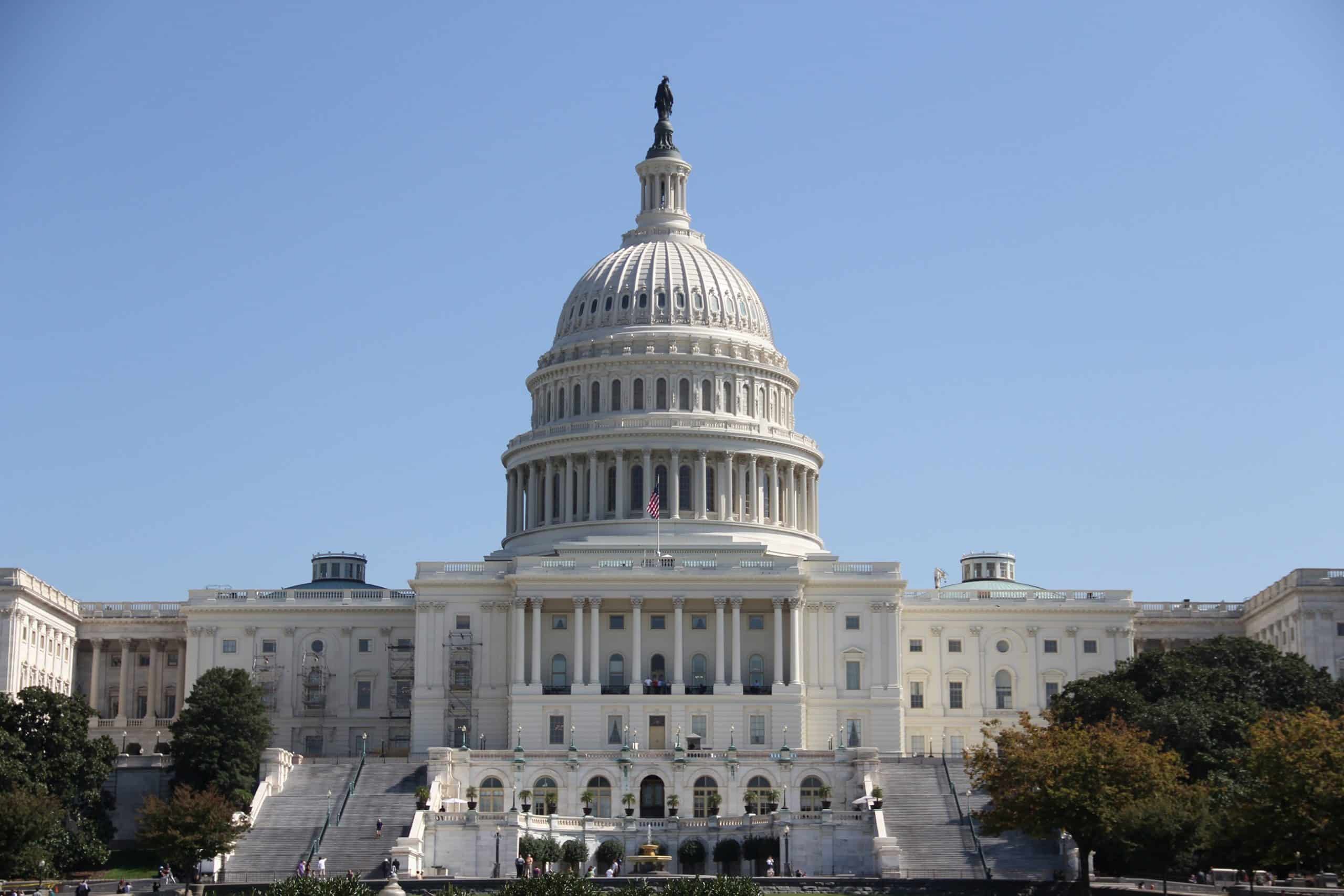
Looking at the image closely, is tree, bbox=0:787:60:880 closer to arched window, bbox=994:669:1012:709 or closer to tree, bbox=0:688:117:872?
tree, bbox=0:688:117:872

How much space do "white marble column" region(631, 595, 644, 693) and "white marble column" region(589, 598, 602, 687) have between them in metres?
1.95

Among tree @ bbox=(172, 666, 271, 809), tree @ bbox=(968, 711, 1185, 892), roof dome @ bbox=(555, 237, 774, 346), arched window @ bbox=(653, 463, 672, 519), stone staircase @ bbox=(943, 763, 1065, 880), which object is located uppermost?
roof dome @ bbox=(555, 237, 774, 346)

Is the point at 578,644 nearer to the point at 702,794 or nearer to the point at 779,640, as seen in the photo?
the point at 779,640

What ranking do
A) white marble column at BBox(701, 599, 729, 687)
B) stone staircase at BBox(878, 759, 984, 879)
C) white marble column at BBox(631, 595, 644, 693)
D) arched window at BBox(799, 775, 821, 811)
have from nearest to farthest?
stone staircase at BBox(878, 759, 984, 879) < arched window at BBox(799, 775, 821, 811) < white marble column at BBox(631, 595, 644, 693) < white marble column at BBox(701, 599, 729, 687)

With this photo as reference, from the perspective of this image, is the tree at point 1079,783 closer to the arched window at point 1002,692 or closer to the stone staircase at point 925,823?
the stone staircase at point 925,823

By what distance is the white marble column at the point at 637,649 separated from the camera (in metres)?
149

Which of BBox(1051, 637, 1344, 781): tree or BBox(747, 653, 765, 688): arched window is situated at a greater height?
BBox(747, 653, 765, 688): arched window

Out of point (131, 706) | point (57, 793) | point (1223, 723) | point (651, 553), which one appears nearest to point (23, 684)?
point (131, 706)

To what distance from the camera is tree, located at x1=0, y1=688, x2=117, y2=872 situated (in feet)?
393

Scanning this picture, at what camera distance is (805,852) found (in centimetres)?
12125

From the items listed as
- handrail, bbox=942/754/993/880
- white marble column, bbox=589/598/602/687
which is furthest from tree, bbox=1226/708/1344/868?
white marble column, bbox=589/598/602/687

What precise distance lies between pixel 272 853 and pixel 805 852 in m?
25.8

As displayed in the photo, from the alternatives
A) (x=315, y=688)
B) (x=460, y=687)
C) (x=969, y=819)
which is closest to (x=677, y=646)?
(x=460, y=687)

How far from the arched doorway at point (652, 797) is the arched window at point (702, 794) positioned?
5.68 ft
